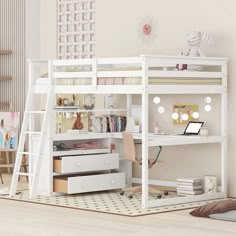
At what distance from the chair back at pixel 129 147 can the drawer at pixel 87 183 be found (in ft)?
1.33

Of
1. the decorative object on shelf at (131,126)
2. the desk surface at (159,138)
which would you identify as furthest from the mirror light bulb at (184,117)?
the decorative object on shelf at (131,126)

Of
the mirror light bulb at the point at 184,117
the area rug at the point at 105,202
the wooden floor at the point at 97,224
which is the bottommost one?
the wooden floor at the point at 97,224

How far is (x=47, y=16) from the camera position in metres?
9.92

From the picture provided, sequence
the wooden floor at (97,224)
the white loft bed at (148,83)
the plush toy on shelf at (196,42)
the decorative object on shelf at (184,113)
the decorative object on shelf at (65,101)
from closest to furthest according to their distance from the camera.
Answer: the wooden floor at (97,224)
the white loft bed at (148,83)
the plush toy on shelf at (196,42)
the decorative object on shelf at (184,113)
the decorative object on shelf at (65,101)

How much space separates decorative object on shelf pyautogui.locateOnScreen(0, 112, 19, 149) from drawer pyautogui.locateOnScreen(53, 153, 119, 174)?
1772 millimetres

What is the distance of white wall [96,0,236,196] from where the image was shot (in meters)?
8.16

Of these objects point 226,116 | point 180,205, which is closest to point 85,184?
point 180,205

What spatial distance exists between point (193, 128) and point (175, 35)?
113 cm

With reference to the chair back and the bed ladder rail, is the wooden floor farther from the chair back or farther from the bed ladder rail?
the chair back

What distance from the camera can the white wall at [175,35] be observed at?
8.16m

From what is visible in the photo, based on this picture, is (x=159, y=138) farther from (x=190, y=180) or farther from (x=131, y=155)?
(x=190, y=180)

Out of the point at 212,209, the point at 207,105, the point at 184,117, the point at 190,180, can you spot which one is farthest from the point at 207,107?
the point at 212,209

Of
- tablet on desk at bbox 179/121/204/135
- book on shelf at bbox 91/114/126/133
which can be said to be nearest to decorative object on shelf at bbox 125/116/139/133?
book on shelf at bbox 91/114/126/133

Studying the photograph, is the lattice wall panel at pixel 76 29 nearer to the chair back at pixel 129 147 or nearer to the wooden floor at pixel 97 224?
the chair back at pixel 129 147
